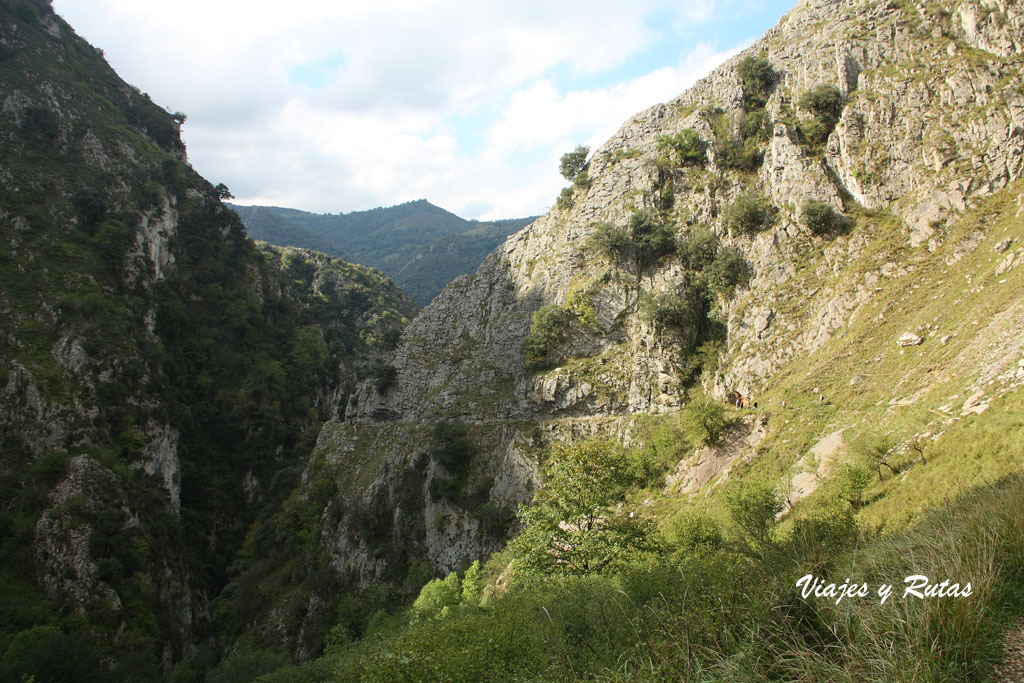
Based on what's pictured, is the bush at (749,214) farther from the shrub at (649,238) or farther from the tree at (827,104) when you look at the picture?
the tree at (827,104)

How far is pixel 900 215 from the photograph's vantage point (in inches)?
1177

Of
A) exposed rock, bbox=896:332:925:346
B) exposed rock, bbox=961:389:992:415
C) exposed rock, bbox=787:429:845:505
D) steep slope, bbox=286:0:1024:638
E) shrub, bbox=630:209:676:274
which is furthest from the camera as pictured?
shrub, bbox=630:209:676:274

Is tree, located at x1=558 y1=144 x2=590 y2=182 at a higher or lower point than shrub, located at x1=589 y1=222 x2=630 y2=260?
higher

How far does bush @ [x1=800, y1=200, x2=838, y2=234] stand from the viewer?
32156 mm

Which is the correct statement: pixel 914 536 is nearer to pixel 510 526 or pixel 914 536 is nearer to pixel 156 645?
pixel 510 526

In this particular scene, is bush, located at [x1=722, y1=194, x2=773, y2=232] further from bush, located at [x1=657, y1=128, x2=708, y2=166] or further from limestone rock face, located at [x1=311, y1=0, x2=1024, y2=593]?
bush, located at [x1=657, y1=128, x2=708, y2=166]

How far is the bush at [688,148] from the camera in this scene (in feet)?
146

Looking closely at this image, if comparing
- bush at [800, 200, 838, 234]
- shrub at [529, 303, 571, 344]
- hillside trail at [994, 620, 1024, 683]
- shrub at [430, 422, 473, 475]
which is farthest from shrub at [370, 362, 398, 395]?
hillside trail at [994, 620, 1024, 683]

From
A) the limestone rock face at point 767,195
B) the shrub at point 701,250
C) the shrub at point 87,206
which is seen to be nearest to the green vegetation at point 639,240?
the limestone rock face at point 767,195

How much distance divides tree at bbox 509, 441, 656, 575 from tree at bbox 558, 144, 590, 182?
43.9m

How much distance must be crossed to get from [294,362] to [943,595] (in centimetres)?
7936

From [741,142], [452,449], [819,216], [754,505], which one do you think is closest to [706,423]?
[754,505]

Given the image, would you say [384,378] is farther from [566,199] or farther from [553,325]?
[566,199]

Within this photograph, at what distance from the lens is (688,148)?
4478cm
